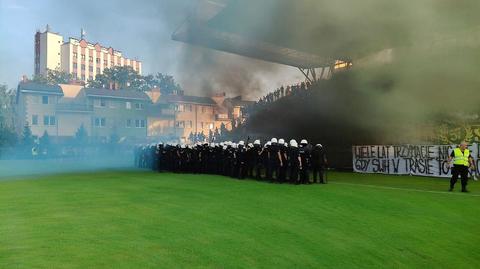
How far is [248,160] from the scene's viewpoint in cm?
1677

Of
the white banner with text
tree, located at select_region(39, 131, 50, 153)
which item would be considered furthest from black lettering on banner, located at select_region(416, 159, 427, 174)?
tree, located at select_region(39, 131, 50, 153)

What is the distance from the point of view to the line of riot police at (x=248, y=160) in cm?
1465

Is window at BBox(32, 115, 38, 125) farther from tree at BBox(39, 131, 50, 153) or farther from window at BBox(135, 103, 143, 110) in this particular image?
window at BBox(135, 103, 143, 110)

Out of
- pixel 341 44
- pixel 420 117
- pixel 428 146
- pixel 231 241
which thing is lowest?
pixel 231 241

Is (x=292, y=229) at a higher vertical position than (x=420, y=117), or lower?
lower

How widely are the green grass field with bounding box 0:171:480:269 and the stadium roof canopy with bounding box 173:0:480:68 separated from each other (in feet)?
22.6

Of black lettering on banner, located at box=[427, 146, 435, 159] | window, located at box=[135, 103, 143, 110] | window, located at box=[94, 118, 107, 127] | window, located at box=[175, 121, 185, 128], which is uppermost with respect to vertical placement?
window, located at box=[135, 103, 143, 110]

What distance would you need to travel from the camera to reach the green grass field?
17.5 ft

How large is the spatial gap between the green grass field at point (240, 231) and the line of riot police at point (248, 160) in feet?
12.8

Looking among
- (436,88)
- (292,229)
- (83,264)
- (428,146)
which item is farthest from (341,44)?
(83,264)

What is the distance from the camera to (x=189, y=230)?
261 inches

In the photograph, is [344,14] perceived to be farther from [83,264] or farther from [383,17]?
[83,264]

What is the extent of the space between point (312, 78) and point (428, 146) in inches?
353

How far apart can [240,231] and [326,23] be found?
11976 millimetres
